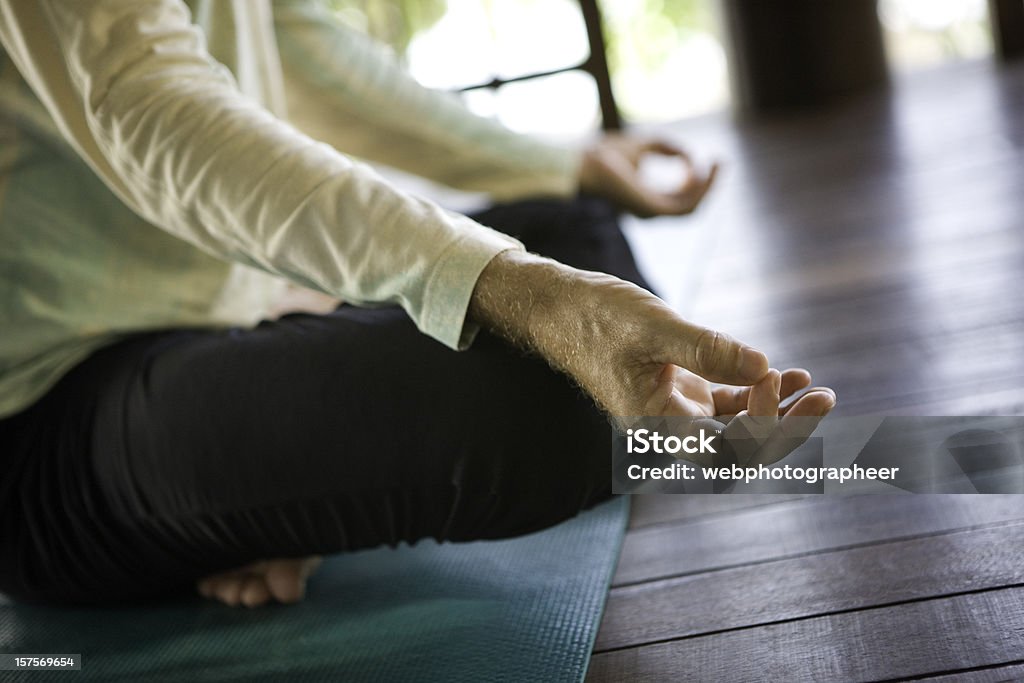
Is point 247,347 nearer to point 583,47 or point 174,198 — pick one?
point 174,198

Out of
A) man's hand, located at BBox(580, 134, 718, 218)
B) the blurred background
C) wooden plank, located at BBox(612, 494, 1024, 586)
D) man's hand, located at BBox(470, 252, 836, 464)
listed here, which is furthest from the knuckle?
the blurred background

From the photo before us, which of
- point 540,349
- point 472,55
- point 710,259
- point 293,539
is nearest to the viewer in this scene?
point 540,349

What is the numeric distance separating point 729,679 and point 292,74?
1.09 m

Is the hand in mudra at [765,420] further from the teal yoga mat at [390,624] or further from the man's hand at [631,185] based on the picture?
the man's hand at [631,185]

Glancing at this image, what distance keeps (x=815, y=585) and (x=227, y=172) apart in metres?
0.65

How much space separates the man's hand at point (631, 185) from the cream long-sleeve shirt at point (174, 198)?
35mm


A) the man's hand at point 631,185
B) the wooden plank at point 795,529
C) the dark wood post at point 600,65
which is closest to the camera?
the wooden plank at point 795,529

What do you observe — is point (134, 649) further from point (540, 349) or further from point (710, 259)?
point (710, 259)


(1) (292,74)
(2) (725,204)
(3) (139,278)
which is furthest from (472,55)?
(3) (139,278)

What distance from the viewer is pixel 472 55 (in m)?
4.48

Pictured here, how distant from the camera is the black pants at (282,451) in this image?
859mm

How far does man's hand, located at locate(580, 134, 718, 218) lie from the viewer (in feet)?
4.78

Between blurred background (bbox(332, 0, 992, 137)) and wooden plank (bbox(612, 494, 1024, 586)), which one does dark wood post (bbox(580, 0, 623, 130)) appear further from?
wooden plank (bbox(612, 494, 1024, 586))

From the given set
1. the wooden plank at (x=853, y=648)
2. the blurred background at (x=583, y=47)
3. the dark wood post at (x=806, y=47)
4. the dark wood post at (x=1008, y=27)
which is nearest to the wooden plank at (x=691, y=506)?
the wooden plank at (x=853, y=648)
